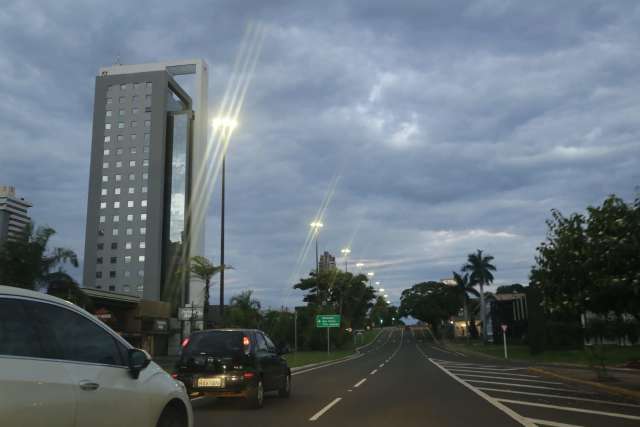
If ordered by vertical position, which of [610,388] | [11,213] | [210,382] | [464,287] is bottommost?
[610,388]

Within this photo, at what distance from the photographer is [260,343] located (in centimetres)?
1280

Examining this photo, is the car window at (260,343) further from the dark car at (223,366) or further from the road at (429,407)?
the road at (429,407)

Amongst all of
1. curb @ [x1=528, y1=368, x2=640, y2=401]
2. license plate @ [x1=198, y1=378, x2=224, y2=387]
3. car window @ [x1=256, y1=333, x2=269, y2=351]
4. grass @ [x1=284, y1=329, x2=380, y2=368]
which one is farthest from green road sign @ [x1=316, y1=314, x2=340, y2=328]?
license plate @ [x1=198, y1=378, x2=224, y2=387]

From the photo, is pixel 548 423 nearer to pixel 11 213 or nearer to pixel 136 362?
pixel 136 362

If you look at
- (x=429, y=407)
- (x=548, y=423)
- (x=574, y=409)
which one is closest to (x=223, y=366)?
(x=429, y=407)

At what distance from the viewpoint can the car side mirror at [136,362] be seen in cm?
501

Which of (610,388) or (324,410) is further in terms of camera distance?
(610,388)

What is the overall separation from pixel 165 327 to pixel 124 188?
1574 inches

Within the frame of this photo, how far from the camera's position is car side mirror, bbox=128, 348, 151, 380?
501cm

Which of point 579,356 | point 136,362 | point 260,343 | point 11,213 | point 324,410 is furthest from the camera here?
point 11,213

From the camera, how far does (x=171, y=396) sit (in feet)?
17.8

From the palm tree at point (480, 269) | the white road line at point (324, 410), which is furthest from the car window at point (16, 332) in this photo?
the palm tree at point (480, 269)

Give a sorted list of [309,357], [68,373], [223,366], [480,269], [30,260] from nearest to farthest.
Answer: [68,373], [223,366], [30,260], [309,357], [480,269]

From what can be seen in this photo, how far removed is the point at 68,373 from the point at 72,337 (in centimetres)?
39
